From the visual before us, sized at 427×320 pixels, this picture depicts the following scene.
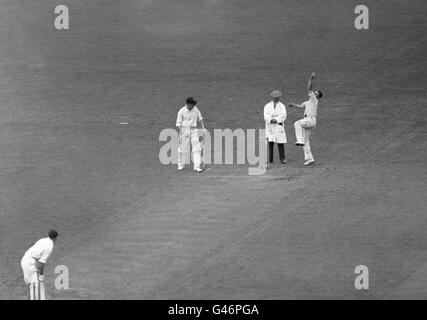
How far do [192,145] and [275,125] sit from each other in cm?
226

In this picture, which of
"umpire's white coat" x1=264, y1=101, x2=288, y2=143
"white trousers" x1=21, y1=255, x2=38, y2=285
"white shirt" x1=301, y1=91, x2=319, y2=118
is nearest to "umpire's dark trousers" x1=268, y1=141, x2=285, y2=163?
"umpire's white coat" x1=264, y1=101, x2=288, y2=143

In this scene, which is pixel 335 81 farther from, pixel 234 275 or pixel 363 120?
pixel 234 275

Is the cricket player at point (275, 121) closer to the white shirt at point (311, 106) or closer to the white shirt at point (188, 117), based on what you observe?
the white shirt at point (311, 106)

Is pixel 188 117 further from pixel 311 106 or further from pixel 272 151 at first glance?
pixel 311 106

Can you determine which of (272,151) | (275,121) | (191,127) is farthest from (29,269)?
(272,151)

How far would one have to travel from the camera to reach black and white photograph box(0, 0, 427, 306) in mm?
24719

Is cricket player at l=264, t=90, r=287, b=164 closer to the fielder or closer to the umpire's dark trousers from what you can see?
the umpire's dark trousers

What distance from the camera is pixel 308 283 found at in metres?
24.0

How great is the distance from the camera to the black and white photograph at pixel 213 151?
81.1 ft

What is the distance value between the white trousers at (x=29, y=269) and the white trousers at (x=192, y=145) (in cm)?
813

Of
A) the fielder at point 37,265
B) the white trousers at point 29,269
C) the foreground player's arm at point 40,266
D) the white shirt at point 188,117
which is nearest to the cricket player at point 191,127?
the white shirt at point 188,117

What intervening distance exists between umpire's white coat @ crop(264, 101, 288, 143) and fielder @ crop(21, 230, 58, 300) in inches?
351
